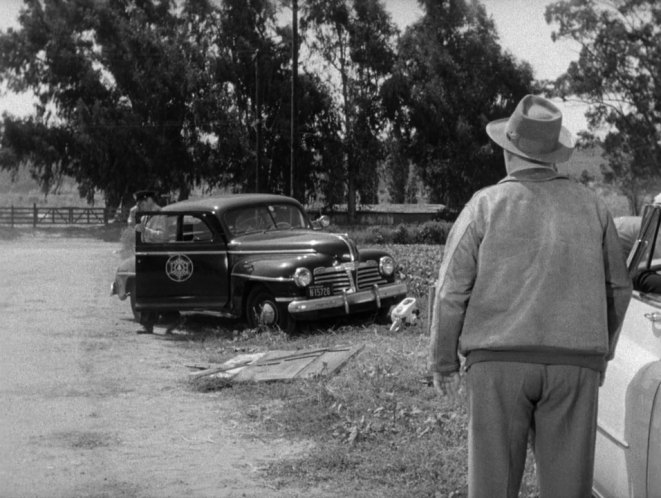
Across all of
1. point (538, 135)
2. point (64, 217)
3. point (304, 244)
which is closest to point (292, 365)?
point (304, 244)

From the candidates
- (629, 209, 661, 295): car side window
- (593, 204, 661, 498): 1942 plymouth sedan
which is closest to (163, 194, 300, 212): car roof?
(629, 209, 661, 295): car side window

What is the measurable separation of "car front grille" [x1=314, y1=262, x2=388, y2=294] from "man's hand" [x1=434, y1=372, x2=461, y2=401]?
28.6 ft

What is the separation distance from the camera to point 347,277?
12977 millimetres

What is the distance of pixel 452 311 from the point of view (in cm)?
383

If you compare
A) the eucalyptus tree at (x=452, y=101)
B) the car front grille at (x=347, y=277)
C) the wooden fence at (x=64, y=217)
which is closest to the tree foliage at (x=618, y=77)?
the eucalyptus tree at (x=452, y=101)

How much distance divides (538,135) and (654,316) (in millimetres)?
1011

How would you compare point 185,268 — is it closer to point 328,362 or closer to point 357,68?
point 328,362

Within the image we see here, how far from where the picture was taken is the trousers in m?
3.71

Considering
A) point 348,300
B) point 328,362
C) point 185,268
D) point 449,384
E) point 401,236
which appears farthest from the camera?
point 401,236

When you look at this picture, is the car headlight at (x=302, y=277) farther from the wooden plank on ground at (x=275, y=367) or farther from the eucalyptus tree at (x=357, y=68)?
the eucalyptus tree at (x=357, y=68)

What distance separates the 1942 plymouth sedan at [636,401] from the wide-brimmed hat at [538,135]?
0.89 m

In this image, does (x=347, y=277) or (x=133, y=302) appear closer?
(x=347, y=277)

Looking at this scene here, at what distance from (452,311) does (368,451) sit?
10.4 feet

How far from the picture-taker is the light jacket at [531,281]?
3.73m
